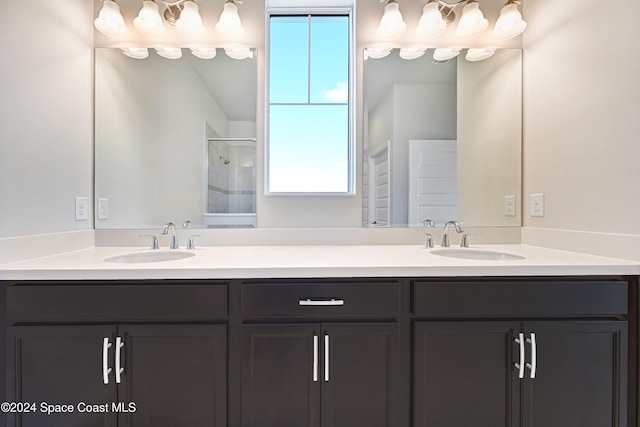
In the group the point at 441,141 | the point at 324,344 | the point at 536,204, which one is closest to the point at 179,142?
the point at 324,344

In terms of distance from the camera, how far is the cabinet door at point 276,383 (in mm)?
1026

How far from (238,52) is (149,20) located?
44cm

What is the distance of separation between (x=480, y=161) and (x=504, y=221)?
347 millimetres

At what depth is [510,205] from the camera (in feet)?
5.39

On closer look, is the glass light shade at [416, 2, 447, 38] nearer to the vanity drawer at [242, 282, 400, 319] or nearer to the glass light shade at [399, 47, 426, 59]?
the glass light shade at [399, 47, 426, 59]

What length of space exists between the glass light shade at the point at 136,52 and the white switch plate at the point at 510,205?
205 centimetres

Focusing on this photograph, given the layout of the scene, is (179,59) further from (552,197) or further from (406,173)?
(552,197)

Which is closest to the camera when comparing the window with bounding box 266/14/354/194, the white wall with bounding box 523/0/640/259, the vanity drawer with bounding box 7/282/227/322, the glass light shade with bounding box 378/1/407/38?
the vanity drawer with bounding box 7/282/227/322

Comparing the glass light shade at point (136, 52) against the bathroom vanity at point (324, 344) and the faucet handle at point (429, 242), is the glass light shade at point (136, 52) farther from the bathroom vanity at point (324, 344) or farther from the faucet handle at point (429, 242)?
the faucet handle at point (429, 242)

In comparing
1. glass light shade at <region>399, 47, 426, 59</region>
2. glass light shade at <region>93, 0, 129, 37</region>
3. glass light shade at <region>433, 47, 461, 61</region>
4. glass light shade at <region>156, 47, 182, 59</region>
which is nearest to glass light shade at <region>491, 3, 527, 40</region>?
glass light shade at <region>433, 47, 461, 61</region>

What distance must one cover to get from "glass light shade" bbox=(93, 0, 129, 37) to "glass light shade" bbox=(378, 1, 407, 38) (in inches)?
51.6

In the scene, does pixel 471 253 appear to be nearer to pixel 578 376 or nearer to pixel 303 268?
pixel 578 376

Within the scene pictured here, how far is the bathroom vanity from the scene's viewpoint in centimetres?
101

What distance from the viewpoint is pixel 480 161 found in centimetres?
165
